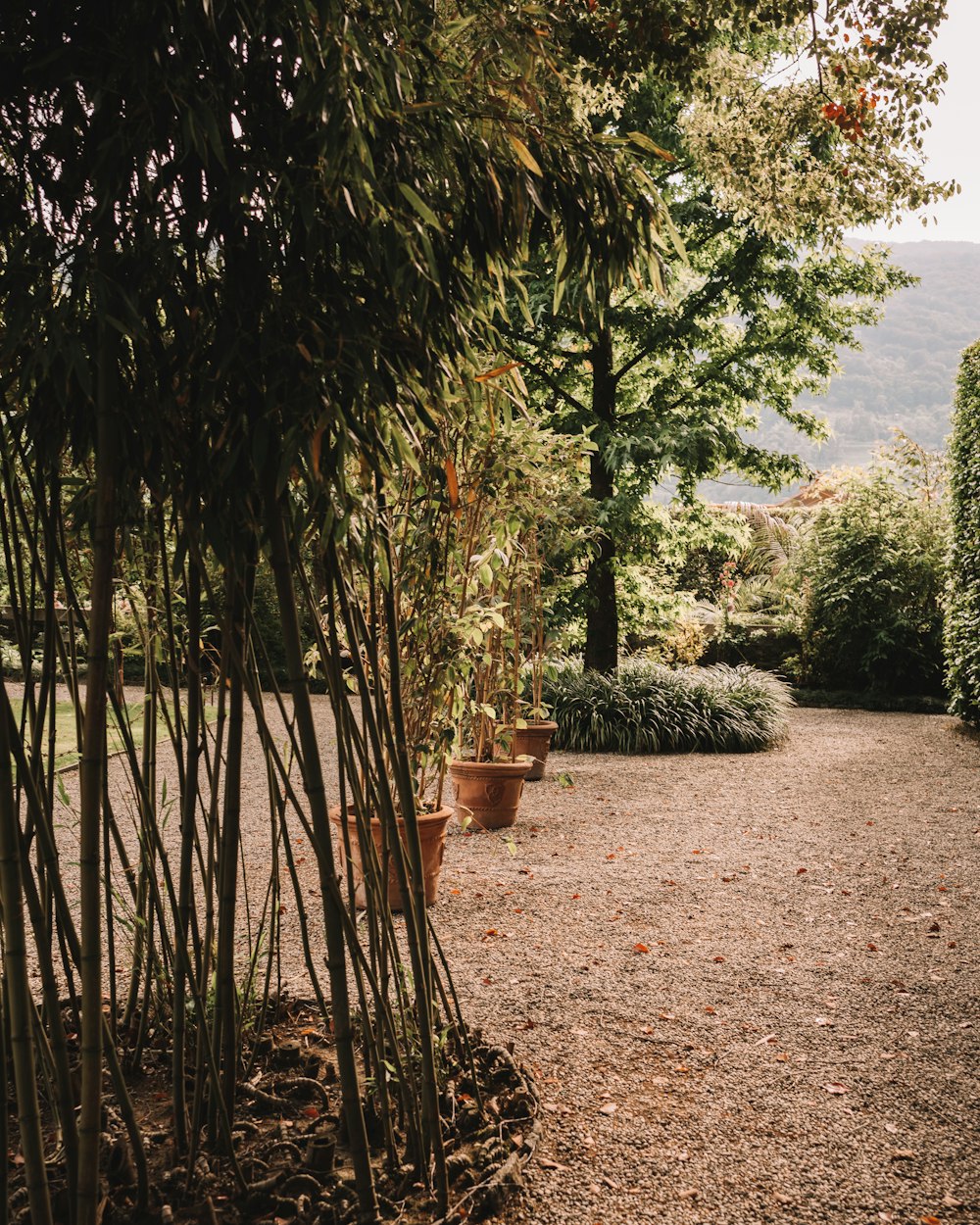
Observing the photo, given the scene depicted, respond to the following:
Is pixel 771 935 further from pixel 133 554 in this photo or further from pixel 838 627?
pixel 838 627

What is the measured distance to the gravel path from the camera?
217cm

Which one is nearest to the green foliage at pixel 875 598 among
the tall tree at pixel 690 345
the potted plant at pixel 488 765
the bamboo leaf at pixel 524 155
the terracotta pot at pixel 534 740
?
the tall tree at pixel 690 345

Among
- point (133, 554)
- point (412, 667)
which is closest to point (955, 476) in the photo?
point (412, 667)

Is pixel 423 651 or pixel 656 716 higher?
pixel 423 651

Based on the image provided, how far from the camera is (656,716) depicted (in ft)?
26.7

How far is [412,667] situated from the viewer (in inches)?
140

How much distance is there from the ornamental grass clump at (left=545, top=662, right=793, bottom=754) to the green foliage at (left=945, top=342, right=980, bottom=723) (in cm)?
174

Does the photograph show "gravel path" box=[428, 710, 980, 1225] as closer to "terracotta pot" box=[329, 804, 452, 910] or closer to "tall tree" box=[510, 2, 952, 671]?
"terracotta pot" box=[329, 804, 452, 910]

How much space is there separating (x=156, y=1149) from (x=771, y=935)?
253cm

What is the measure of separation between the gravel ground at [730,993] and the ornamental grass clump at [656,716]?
174 centimetres

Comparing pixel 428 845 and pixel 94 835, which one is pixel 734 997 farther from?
pixel 94 835

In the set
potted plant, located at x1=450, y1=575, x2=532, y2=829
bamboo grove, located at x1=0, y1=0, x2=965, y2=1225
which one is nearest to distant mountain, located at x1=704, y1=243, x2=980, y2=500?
Result: potted plant, located at x1=450, y1=575, x2=532, y2=829

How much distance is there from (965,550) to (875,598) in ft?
7.89

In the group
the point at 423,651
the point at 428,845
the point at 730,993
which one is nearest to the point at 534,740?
the point at 428,845
